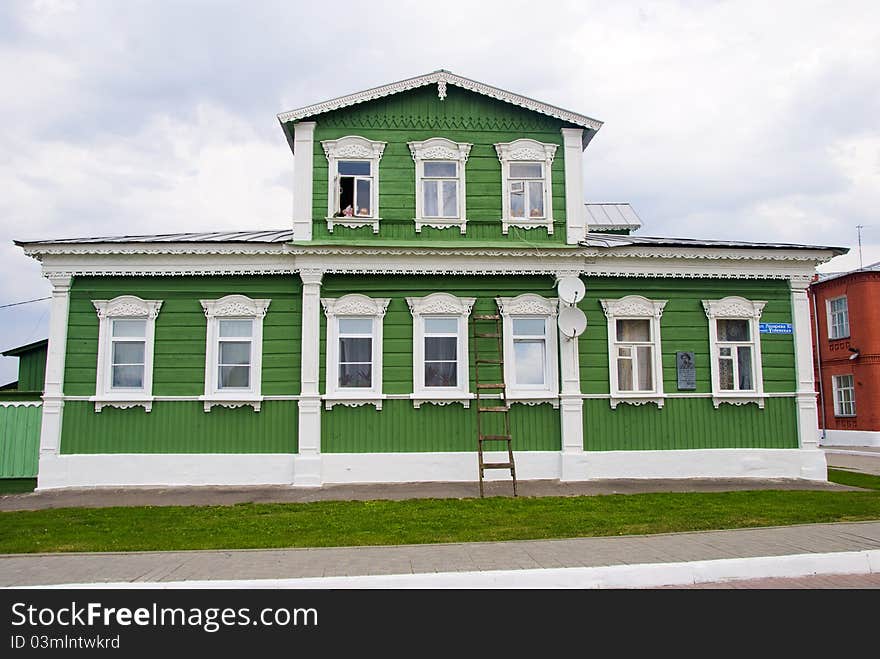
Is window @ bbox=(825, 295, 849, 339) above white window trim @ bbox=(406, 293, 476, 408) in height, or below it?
above

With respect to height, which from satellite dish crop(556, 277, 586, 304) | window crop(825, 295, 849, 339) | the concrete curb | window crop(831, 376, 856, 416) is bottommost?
the concrete curb

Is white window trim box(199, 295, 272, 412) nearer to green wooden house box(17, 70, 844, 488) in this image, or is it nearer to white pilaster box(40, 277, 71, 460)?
green wooden house box(17, 70, 844, 488)

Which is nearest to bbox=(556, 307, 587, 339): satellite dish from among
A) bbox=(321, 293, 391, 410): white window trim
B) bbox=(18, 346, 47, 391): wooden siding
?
bbox=(321, 293, 391, 410): white window trim

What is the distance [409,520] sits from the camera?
9945 mm

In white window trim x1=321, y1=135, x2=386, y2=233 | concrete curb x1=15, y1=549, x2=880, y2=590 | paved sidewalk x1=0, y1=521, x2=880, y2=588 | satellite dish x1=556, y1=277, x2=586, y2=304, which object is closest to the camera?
concrete curb x1=15, y1=549, x2=880, y2=590

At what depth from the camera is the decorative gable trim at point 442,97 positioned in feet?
47.7

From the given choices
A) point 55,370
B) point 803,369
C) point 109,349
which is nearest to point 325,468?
point 109,349

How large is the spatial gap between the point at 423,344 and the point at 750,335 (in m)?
7.27

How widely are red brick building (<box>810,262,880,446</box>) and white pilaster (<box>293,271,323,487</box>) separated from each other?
22.8 meters

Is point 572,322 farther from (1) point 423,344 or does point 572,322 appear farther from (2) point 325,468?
(2) point 325,468

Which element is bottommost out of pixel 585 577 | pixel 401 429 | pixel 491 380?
pixel 585 577

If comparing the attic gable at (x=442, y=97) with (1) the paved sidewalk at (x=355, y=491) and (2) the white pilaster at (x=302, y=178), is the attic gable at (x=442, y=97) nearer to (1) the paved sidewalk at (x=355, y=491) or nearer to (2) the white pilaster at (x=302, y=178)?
(2) the white pilaster at (x=302, y=178)

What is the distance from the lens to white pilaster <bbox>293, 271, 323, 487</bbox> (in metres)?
13.6

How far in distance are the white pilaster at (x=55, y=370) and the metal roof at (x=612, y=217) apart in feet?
47.1
